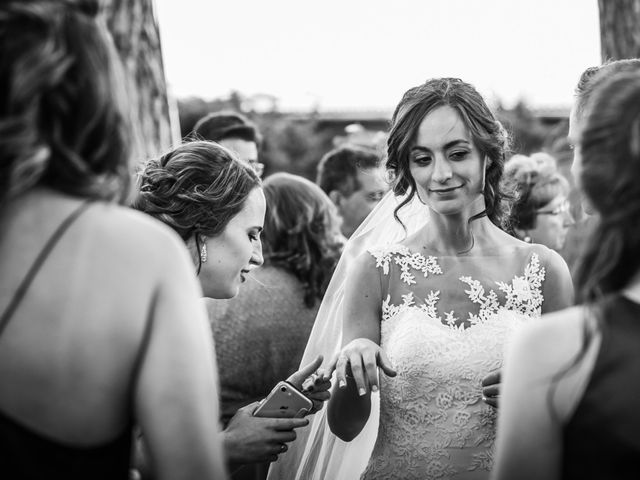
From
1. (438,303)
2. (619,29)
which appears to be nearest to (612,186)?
(438,303)

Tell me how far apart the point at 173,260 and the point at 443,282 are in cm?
182

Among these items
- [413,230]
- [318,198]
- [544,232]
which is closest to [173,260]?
[413,230]

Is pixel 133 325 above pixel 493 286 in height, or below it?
above

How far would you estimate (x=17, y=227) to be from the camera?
5.07 feet

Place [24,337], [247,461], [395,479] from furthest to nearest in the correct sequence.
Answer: [395,479]
[247,461]
[24,337]

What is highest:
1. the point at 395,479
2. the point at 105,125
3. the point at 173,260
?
the point at 105,125

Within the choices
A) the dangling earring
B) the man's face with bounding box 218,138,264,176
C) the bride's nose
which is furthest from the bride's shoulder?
the man's face with bounding box 218,138,264,176

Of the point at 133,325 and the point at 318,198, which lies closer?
the point at 133,325

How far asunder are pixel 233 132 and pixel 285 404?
3.01 m

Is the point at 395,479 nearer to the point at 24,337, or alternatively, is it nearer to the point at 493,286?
the point at 493,286

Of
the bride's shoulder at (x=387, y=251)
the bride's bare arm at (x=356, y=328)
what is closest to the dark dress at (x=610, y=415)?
the bride's bare arm at (x=356, y=328)

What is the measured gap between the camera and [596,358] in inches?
58.0

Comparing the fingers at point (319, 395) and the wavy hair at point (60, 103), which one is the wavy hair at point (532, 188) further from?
the wavy hair at point (60, 103)

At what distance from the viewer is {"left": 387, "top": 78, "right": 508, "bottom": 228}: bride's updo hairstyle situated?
3189 mm
